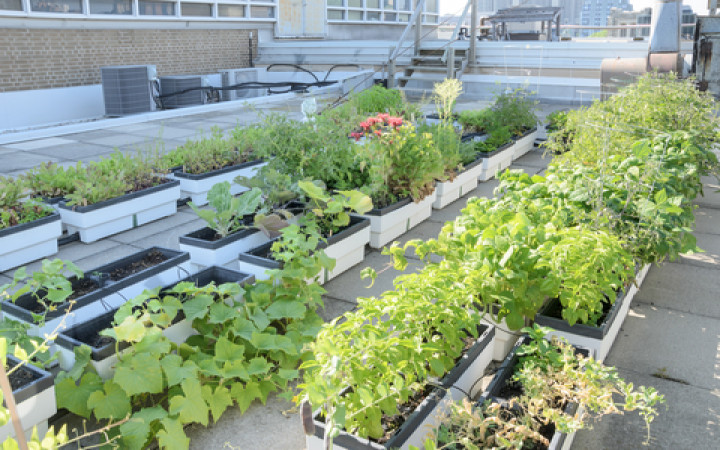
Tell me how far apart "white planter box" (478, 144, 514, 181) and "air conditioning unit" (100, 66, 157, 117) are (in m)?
7.41

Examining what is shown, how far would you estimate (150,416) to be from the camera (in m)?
2.45

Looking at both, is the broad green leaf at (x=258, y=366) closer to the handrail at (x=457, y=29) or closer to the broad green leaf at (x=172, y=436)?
the broad green leaf at (x=172, y=436)

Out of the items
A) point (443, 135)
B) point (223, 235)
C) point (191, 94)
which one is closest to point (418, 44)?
point (191, 94)

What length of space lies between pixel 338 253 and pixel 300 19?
14.9 m

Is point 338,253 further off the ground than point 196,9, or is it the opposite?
point 196,9

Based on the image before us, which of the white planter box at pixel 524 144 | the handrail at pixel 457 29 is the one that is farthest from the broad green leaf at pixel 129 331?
the handrail at pixel 457 29

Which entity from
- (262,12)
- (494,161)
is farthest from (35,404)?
(262,12)

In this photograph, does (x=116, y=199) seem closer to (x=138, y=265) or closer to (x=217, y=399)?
(x=138, y=265)

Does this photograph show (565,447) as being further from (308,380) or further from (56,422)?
(56,422)

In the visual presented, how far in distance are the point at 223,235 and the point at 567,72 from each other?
32.0 ft

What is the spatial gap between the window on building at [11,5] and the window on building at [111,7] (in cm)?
153

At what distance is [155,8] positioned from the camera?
13930mm

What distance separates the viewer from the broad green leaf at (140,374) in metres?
2.47

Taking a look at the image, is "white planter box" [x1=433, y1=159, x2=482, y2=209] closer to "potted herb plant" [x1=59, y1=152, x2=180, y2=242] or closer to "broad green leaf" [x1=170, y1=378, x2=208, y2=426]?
"potted herb plant" [x1=59, y1=152, x2=180, y2=242]
